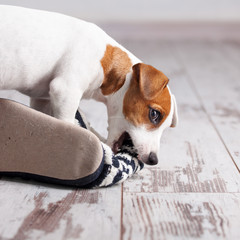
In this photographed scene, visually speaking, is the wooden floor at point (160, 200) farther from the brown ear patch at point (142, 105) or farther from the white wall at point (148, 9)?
the white wall at point (148, 9)

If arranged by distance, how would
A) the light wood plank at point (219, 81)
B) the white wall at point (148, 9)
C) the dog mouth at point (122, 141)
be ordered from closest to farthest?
the dog mouth at point (122, 141)
the light wood plank at point (219, 81)
the white wall at point (148, 9)

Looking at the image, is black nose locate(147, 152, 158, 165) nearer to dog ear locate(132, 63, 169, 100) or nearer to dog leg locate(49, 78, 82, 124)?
dog ear locate(132, 63, 169, 100)

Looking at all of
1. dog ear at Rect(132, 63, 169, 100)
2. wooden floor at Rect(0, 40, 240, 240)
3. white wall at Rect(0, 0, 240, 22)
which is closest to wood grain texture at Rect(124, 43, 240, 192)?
wooden floor at Rect(0, 40, 240, 240)

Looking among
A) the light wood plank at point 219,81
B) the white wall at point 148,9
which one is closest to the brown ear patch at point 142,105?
the light wood plank at point 219,81

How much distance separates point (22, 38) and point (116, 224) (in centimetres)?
72

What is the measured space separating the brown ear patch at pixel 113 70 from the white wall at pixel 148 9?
3786 millimetres

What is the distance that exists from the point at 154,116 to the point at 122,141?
146mm

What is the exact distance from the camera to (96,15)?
545 centimetres

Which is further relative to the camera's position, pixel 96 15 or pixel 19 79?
pixel 96 15

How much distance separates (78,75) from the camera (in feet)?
5.43

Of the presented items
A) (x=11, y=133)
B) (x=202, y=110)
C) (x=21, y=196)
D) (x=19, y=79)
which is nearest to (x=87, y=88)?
(x=19, y=79)

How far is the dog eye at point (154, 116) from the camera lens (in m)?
1.66

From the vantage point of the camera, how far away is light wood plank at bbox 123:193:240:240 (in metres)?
1.23

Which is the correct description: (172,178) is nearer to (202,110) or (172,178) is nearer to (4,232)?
(4,232)
